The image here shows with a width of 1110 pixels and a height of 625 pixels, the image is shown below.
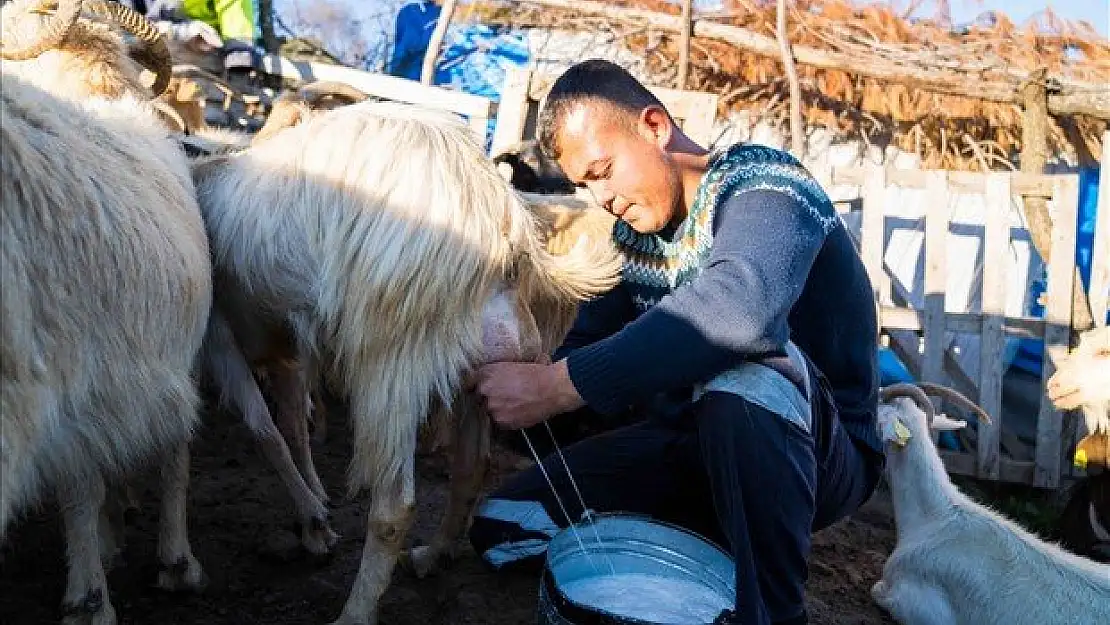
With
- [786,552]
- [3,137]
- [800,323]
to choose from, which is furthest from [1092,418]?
[3,137]

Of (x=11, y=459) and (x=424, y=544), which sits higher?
(x=11, y=459)

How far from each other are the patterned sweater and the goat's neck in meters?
1.44

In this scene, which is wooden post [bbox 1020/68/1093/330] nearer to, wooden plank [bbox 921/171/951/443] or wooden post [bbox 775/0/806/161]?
wooden plank [bbox 921/171/951/443]

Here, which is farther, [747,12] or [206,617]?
[747,12]

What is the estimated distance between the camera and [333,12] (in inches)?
653

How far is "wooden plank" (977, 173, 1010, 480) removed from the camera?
20.1ft

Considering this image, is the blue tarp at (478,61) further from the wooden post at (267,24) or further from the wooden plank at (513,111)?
the wooden plank at (513,111)

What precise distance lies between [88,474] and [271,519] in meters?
1.32

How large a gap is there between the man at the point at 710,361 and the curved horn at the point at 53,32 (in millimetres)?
2165

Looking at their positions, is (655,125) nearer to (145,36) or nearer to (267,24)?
(145,36)

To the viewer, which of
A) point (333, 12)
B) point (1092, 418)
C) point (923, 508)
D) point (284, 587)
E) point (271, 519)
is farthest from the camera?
point (333, 12)

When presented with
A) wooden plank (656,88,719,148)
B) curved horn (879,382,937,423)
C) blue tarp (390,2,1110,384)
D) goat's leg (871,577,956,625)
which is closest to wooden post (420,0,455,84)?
blue tarp (390,2,1110,384)

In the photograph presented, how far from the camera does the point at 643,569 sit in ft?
8.68

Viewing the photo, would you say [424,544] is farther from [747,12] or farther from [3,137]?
[747,12]
